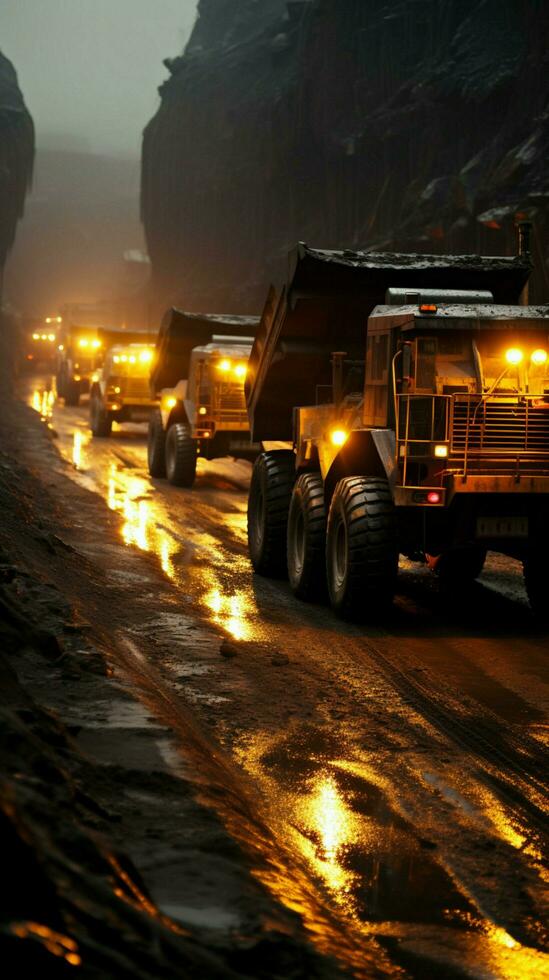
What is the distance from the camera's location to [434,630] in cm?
1070

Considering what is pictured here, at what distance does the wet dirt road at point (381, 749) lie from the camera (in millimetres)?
4977

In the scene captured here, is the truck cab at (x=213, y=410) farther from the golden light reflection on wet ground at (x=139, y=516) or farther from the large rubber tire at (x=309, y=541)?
the large rubber tire at (x=309, y=541)

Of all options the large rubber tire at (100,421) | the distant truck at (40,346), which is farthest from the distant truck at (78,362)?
the distant truck at (40,346)

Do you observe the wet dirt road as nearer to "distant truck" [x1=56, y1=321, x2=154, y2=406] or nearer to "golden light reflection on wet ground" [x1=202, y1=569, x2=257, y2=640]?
"golden light reflection on wet ground" [x1=202, y1=569, x2=257, y2=640]

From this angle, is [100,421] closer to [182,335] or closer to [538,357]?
[182,335]

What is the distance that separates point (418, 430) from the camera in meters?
10.2

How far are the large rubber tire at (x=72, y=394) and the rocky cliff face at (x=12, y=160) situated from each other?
136 ft

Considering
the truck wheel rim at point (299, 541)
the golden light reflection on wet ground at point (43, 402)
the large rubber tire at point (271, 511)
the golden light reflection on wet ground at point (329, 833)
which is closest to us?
the golden light reflection on wet ground at point (329, 833)

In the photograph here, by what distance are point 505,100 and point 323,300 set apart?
35.1 meters

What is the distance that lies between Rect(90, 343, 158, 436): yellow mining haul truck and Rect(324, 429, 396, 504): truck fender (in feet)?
62.6

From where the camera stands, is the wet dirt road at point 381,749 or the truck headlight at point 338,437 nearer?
the wet dirt road at point 381,749

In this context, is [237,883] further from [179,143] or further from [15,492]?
[179,143]

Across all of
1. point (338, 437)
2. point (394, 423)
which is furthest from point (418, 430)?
point (338, 437)

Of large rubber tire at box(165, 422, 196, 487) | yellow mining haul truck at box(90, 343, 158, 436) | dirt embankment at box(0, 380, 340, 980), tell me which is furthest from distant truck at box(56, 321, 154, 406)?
dirt embankment at box(0, 380, 340, 980)
